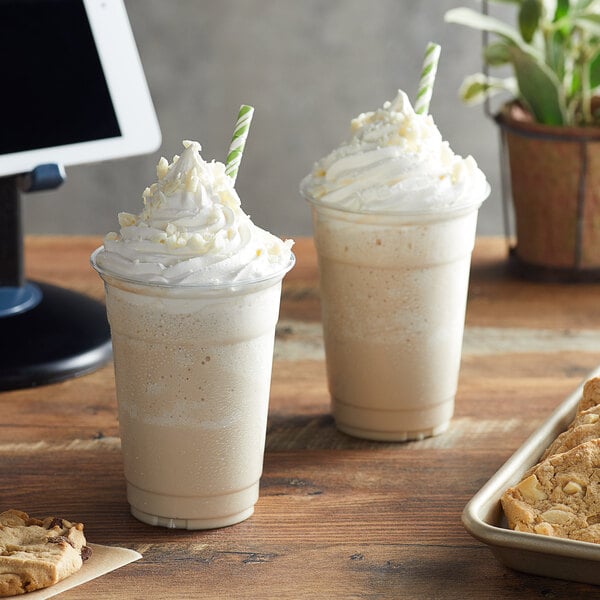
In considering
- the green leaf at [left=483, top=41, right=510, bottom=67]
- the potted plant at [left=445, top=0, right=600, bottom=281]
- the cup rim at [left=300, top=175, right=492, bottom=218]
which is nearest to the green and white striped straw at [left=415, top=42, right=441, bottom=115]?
the cup rim at [left=300, top=175, right=492, bottom=218]

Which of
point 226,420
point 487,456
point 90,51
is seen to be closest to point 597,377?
point 487,456

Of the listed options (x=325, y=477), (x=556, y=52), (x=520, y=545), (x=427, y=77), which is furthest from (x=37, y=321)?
(x=556, y=52)

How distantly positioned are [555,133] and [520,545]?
3.17ft

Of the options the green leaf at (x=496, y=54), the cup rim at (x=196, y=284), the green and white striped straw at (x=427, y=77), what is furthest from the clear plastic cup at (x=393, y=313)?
the green leaf at (x=496, y=54)

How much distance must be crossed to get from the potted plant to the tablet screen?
1.98 ft

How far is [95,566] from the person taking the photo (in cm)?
101

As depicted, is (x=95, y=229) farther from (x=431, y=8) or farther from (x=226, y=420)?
(x=226, y=420)

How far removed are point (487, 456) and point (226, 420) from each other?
0.35 metres

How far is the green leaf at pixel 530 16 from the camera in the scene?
1.73 meters

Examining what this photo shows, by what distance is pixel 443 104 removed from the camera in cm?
271

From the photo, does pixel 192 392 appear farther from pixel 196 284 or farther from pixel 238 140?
pixel 238 140

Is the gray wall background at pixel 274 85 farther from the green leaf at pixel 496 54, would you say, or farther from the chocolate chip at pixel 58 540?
the chocolate chip at pixel 58 540

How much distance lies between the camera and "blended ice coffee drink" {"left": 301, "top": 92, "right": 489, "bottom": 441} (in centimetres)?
122

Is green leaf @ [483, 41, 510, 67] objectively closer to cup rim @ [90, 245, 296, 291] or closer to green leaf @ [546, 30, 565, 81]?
green leaf @ [546, 30, 565, 81]
